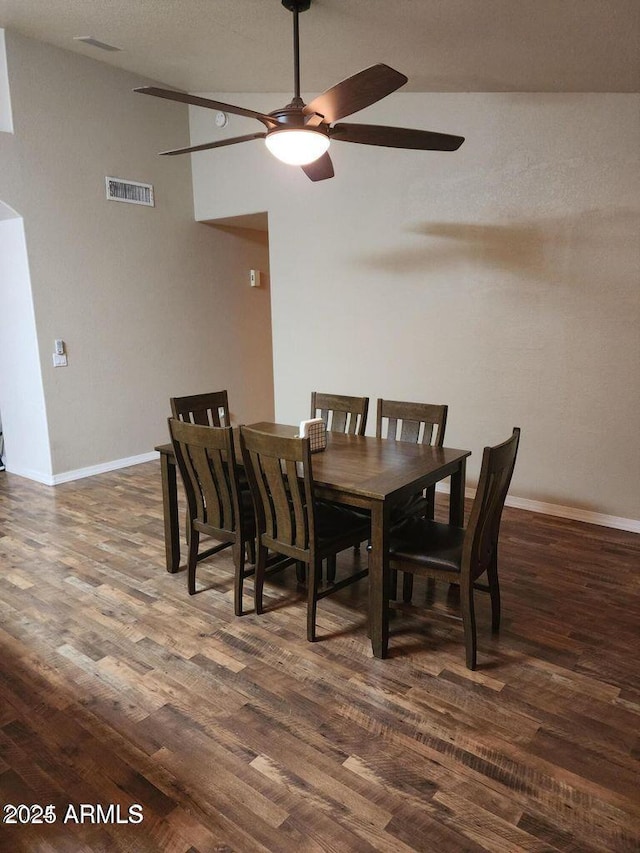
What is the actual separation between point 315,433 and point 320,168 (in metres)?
1.50

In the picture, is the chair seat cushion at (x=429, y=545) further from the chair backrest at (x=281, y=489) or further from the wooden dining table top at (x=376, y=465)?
the chair backrest at (x=281, y=489)

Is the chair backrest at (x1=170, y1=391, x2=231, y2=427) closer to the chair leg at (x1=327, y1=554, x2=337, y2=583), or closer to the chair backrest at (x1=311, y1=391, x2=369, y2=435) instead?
the chair backrest at (x1=311, y1=391, x2=369, y2=435)

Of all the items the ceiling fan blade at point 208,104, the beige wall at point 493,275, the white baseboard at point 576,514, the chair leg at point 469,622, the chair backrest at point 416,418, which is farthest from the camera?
the white baseboard at point 576,514

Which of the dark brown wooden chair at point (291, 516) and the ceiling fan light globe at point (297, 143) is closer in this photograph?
the dark brown wooden chair at point (291, 516)

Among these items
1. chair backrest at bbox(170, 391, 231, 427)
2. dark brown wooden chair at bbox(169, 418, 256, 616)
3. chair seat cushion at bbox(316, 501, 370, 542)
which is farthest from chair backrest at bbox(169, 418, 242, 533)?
chair backrest at bbox(170, 391, 231, 427)

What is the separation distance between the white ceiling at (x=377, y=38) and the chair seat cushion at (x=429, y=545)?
2.40 m

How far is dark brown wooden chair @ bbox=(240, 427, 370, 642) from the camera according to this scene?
91.7 inches

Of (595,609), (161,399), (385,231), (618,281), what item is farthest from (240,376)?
(595,609)

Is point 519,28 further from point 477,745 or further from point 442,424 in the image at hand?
point 477,745

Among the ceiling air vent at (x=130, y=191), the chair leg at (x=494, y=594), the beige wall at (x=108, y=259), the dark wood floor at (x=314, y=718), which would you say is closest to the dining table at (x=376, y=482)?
the dark wood floor at (x=314, y=718)

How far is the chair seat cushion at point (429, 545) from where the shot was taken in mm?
2308

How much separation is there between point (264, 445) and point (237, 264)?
4.54 metres

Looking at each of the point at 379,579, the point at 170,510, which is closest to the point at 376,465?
the point at 379,579

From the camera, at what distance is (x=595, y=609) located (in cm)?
275
